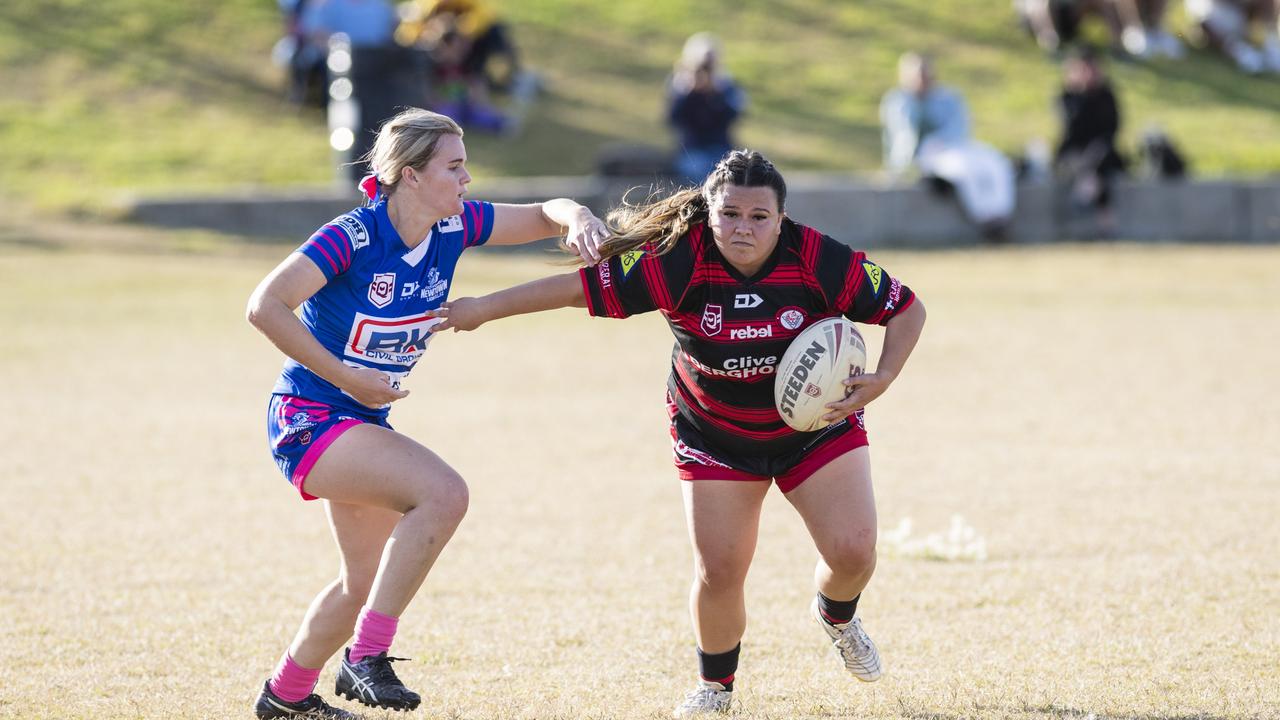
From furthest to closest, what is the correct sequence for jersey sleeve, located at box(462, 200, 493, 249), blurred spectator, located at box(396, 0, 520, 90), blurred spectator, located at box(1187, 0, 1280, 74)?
blurred spectator, located at box(1187, 0, 1280, 74) → blurred spectator, located at box(396, 0, 520, 90) → jersey sleeve, located at box(462, 200, 493, 249)

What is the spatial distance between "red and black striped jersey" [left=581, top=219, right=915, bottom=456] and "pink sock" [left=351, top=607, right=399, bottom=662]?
113 centimetres

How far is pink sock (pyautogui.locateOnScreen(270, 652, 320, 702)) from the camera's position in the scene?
15.8 feet

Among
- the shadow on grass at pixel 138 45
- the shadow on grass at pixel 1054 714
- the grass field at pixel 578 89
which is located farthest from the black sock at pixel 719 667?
the shadow on grass at pixel 138 45

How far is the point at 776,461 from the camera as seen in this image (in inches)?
196

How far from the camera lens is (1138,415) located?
34.1 ft

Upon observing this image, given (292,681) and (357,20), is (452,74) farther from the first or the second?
(292,681)

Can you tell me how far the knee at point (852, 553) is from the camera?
4902mm

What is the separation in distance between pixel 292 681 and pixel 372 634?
1.14 ft

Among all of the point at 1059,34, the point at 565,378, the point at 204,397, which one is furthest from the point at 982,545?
the point at 1059,34

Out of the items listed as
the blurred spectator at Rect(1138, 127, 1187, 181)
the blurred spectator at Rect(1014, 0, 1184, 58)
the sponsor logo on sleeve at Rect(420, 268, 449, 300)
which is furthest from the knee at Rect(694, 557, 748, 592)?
the blurred spectator at Rect(1014, 0, 1184, 58)

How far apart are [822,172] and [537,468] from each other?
45.6 ft

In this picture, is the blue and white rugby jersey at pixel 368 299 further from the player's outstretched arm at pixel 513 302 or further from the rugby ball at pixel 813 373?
the rugby ball at pixel 813 373

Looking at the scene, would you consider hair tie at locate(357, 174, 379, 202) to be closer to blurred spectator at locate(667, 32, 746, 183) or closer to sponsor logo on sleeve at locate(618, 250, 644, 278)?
sponsor logo on sleeve at locate(618, 250, 644, 278)

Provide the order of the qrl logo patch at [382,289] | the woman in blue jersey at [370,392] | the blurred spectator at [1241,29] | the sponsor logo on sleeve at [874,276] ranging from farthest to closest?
the blurred spectator at [1241,29] < the sponsor logo on sleeve at [874,276] < the qrl logo patch at [382,289] < the woman in blue jersey at [370,392]
